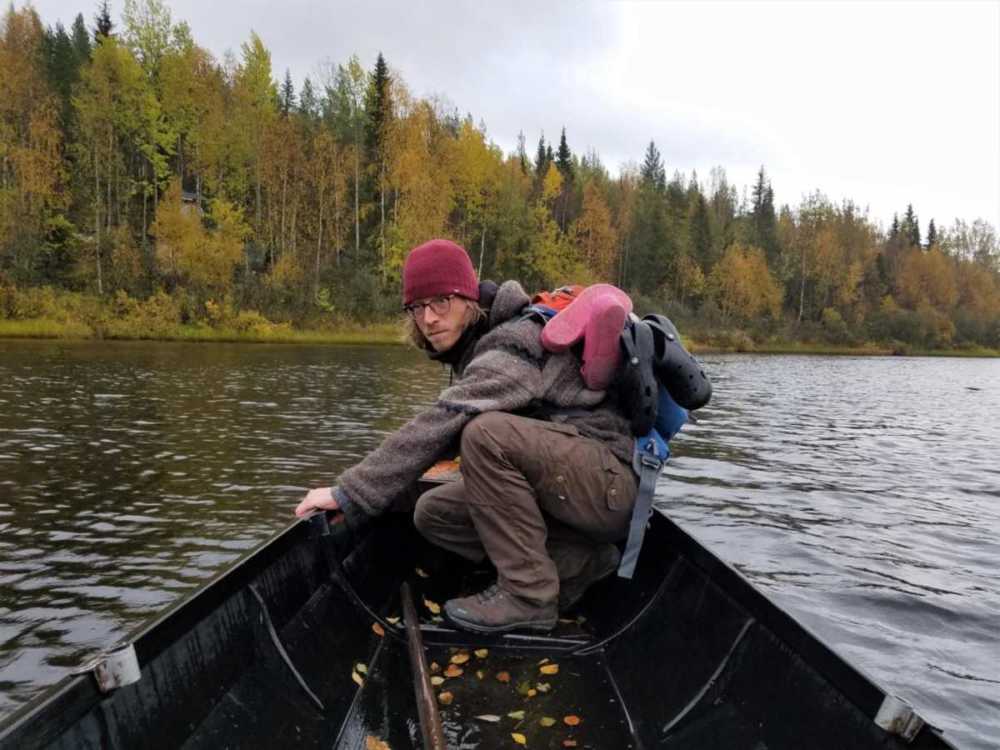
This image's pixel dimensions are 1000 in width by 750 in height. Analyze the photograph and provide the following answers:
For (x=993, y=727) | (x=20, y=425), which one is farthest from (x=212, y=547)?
(x=20, y=425)

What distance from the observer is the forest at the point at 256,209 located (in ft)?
137

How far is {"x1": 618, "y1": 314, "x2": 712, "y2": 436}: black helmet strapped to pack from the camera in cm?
316

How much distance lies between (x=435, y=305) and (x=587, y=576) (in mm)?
1696

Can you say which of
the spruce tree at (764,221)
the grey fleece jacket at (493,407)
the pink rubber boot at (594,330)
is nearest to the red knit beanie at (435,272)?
the grey fleece jacket at (493,407)

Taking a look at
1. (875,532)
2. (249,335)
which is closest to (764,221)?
(249,335)

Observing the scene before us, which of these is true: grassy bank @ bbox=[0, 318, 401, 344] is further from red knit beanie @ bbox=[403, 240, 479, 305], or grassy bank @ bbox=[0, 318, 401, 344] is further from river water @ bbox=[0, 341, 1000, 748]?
red knit beanie @ bbox=[403, 240, 479, 305]

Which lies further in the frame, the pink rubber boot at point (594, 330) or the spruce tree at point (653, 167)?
the spruce tree at point (653, 167)

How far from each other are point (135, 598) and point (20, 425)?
8.72 m

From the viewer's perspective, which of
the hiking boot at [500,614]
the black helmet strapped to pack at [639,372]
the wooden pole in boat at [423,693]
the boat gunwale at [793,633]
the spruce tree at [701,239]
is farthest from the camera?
the spruce tree at [701,239]

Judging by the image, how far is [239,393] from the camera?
17.6 meters

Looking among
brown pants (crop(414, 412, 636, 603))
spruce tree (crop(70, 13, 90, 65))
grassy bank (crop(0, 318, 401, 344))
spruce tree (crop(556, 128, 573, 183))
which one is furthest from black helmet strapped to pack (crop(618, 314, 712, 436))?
spruce tree (crop(556, 128, 573, 183))

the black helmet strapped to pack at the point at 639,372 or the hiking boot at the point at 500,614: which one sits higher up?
the black helmet strapped to pack at the point at 639,372

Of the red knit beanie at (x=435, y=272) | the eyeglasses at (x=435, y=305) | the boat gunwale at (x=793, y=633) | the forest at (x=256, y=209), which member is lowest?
the boat gunwale at (x=793, y=633)

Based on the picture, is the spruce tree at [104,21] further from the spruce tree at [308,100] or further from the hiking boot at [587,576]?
the hiking boot at [587,576]
